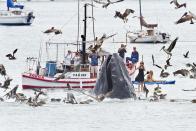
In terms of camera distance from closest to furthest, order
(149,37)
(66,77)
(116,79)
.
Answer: (116,79)
(66,77)
(149,37)

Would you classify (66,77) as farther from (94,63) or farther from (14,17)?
(14,17)

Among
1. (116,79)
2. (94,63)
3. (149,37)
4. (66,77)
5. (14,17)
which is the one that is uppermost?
(14,17)

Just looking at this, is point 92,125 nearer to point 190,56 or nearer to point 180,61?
point 180,61

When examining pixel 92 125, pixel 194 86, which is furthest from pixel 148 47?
pixel 92 125

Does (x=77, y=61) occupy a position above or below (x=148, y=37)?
below

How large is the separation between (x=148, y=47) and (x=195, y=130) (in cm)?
5830

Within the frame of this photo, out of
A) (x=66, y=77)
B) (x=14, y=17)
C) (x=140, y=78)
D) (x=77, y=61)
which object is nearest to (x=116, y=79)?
(x=140, y=78)

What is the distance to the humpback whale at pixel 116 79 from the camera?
156 ft

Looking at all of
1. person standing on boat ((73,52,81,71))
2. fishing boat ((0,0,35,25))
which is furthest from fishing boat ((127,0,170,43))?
person standing on boat ((73,52,81,71))

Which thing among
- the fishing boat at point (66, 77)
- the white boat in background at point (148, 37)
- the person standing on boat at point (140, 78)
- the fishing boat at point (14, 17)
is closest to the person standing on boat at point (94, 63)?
the fishing boat at point (66, 77)

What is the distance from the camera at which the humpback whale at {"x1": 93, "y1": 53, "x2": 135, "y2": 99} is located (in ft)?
156

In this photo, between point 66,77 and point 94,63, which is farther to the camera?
point 66,77

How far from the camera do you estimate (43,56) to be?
272ft

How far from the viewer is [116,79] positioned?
4753 cm
